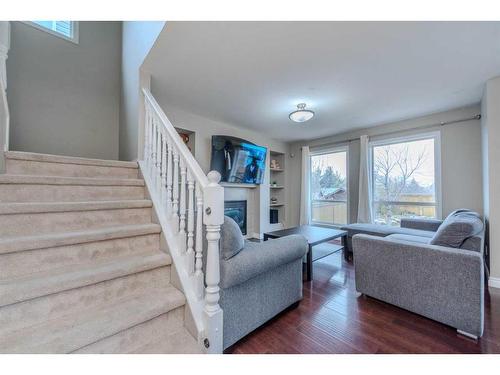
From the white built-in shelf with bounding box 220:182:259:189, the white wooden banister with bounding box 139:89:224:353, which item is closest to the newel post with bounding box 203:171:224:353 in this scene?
the white wooden banister with bounding box 139:89:224:353

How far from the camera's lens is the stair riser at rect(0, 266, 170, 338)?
1000 mm

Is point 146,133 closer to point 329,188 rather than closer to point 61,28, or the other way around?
point 61,28

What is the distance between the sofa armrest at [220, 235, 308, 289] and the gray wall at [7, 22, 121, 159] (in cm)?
268

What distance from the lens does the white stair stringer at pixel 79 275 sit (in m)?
1.02

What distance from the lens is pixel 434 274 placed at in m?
1.65

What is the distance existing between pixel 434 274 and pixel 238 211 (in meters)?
3.30

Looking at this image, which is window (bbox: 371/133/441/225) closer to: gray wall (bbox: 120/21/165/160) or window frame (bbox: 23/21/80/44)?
gray wall (bbox: 120/21/165/160)

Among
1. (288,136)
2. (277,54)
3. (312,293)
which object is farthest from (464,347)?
(288,136)

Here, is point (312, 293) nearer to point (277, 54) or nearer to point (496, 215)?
point (496, 215)

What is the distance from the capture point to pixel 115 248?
1.46 m

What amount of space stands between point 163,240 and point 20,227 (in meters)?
0.81

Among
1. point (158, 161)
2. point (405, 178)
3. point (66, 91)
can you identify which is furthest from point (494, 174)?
point (66, 91)
